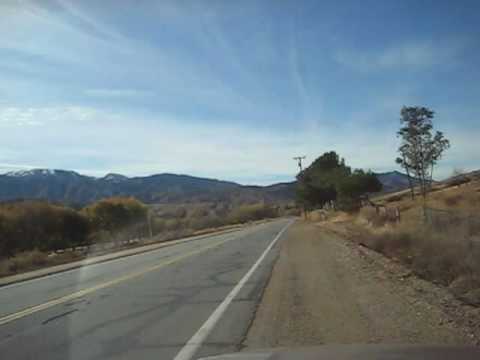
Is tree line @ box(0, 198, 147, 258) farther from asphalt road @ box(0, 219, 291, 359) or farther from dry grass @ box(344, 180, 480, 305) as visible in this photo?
asphalt road @ box(0, 219, 291, 359)

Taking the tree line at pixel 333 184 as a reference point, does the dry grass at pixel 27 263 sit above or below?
below

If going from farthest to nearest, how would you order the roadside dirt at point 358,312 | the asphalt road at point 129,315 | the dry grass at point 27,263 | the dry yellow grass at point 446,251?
the dry grass at point 27,263 → the dry yellow grass at point 446,251 → the asphalt road at point 129,315 → the roadside dirt at point 358,312

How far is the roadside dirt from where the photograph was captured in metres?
7.75

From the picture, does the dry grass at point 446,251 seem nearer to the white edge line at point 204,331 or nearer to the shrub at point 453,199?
the white edge line at point 204,331

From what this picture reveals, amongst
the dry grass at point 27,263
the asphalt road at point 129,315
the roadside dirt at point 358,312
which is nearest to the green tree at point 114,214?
the dry grass at point 27,263

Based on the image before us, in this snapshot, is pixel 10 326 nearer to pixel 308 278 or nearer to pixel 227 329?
pixel 227 329

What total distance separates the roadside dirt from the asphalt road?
0.50 metres

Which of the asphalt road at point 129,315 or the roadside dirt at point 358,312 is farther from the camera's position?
the asphalt road at point 129,315

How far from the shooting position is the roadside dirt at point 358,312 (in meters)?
7.75

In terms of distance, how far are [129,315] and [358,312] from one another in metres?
4.10

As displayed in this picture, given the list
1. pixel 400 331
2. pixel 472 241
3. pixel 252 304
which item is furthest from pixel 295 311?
pixel 472 241

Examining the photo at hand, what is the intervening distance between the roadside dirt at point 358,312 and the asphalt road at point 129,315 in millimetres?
496

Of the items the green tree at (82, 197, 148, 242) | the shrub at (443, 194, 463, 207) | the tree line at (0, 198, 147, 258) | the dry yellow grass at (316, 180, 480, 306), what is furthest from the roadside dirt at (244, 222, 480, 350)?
the green tree at (82, 197, 148, 242)

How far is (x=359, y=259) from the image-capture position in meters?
19.7
